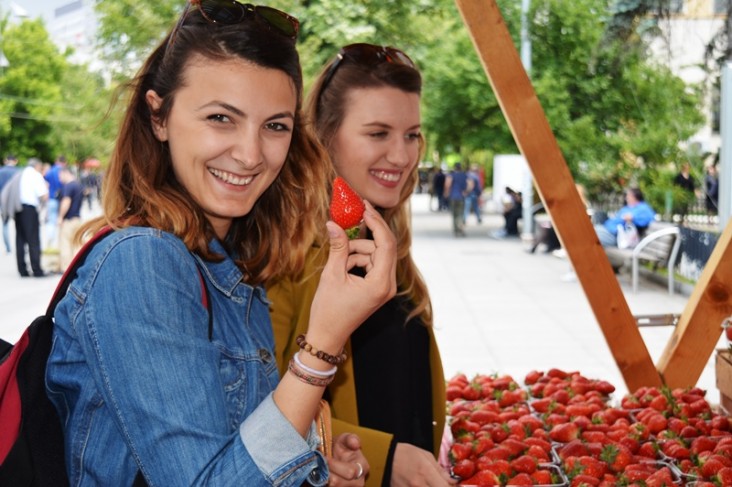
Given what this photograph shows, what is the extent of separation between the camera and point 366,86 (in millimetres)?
2689

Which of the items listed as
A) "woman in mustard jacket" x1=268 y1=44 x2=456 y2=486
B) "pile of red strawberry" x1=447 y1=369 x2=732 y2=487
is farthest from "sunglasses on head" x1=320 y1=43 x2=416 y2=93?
"pile of red strawberry" x1=447 y1=369 x2=732 y2=487

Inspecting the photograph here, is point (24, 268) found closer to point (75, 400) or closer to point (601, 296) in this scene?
point (601, 296)

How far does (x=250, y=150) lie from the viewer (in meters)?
1.56

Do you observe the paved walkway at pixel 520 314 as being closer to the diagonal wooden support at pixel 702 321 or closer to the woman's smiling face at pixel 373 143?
the diagonal wooden support at pixel 702 321

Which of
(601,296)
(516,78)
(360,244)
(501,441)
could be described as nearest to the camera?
(360,244)

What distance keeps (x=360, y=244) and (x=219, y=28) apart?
1.50 feet

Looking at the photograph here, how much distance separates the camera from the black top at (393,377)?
2.36m

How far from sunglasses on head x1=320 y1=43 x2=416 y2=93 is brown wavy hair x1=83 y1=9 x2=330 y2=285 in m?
0.86

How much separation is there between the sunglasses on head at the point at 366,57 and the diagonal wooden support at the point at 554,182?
92 centimetres

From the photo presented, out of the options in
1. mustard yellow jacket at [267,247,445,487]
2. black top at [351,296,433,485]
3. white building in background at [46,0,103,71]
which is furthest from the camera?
white building in background at [46,0,103,71]

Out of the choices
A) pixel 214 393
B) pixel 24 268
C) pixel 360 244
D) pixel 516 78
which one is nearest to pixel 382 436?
pixel 360 244

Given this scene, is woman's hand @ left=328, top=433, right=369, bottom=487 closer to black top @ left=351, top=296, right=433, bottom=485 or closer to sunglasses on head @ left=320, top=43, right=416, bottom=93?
black top @ left=351, top=296, right=433, bottom=485

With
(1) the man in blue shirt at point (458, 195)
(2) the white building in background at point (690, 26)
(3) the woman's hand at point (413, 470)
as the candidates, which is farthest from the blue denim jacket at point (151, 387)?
(1) the man in blue shirt at point (458, 195)

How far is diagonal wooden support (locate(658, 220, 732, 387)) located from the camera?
154 inches
